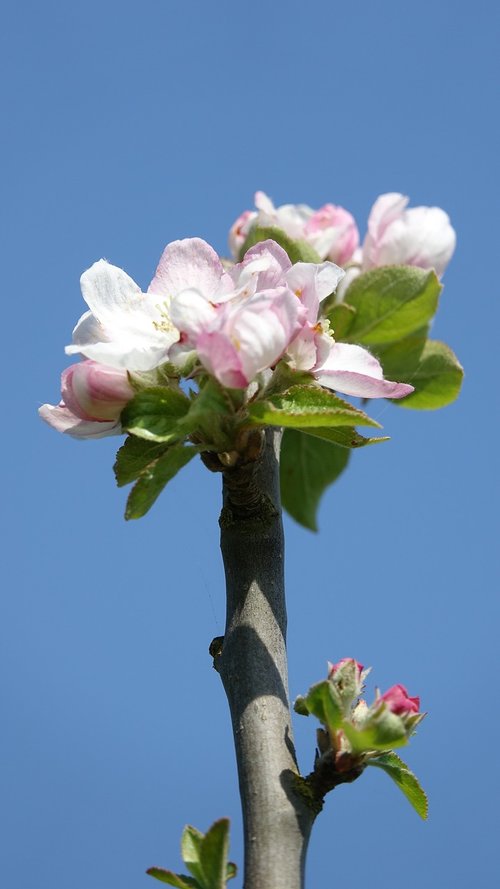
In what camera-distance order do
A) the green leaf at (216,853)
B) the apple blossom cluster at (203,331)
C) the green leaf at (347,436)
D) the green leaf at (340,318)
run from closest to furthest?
the green leaf at (216,853) → the apple blossom cluster at (203,331) → the green leaf at (347,436) → the green leaf at (340,318)

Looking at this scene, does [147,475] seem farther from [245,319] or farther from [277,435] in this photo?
[277,435]

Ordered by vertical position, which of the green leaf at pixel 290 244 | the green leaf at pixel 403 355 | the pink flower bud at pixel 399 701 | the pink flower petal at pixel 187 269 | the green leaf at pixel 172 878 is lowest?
the green leaf at pixel 172 878

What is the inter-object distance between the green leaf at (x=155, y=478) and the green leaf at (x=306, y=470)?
25.7 inches

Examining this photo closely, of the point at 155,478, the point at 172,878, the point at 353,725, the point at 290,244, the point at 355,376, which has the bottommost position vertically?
the point at 172,878

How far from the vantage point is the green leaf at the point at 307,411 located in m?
1.02

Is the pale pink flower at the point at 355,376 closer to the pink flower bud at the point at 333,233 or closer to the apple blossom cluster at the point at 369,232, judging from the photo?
the apple blossom cluster at the point at 369,232

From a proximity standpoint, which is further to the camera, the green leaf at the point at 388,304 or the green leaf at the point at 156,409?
the green leaf at the point at 388,304

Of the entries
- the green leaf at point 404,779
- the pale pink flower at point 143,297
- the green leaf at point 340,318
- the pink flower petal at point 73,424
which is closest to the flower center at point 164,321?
the pale pink flower at point 143,297

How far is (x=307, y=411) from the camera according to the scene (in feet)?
3.44

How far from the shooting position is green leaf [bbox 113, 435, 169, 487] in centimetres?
107

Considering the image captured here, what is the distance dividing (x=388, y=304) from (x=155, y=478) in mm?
582

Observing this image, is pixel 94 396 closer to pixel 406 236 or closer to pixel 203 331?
pixel 203 331

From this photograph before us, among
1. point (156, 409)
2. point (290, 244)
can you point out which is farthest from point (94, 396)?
point (290, 244)

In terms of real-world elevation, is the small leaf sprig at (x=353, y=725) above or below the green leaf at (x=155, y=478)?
below
